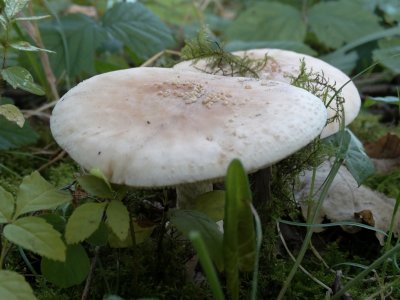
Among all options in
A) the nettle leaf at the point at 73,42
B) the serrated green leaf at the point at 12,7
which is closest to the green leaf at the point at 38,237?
the serrated green leaf at the point at 12,7

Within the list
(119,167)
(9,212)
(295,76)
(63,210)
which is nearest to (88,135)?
(119,167)

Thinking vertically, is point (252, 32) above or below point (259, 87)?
below

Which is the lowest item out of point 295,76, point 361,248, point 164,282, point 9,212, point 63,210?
point 361,248

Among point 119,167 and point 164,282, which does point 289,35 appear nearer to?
point 164,282

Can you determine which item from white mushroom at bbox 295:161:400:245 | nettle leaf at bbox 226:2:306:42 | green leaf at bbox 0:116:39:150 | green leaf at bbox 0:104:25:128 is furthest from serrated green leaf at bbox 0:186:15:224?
nettle leaf at bbox 226:2:306:42

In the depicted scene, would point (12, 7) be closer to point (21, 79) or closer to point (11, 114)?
point (21, 79)

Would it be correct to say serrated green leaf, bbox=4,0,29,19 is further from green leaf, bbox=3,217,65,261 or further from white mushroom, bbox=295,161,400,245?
white mushroom, bbox=295,161,400,245

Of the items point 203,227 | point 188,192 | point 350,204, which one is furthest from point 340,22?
point 203,227
